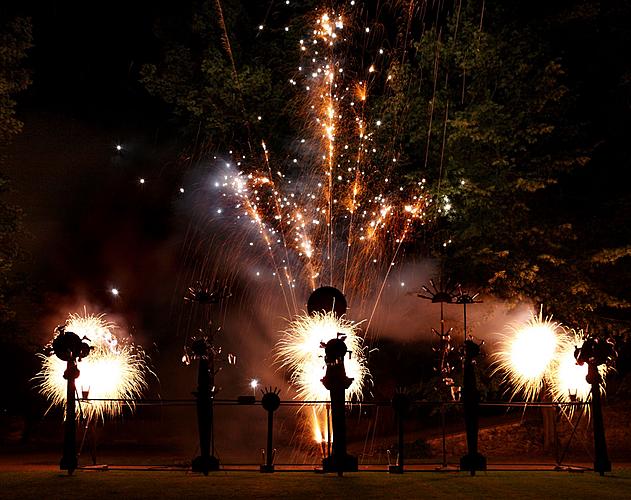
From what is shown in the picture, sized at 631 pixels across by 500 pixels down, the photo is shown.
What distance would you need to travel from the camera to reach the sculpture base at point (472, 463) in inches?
517

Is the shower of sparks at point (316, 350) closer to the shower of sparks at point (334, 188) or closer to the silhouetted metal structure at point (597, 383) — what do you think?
Result: the silhouetted metal structure at point (597, 383)

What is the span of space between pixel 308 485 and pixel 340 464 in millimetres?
1370

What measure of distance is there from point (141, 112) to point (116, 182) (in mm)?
3023

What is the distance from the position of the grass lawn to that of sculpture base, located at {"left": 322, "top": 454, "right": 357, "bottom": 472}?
0.15 metres

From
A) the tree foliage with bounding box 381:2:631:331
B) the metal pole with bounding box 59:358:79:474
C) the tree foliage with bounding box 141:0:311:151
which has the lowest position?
the metal pole with bounding box 59:358:79:474

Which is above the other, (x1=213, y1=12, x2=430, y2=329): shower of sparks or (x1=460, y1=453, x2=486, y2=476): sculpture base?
(x1=213, y1=12, x2=430, y2=329): shower of sparks

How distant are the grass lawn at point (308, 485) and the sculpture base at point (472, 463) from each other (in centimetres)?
15

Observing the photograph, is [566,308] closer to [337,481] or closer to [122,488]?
[337,481]

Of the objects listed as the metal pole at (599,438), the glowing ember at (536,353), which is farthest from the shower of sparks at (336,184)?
the metal pole at (599,438)

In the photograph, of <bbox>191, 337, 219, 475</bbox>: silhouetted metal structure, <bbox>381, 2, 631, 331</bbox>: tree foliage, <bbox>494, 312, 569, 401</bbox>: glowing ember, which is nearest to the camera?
<bbox>191, 337, 219, 475</bbox>: silhouetted metal structure

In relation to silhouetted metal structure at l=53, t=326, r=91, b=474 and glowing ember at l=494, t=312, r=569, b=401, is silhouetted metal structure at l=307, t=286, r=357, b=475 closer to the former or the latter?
silhouetted metal structure at l=53, t=326, r=91, b=474

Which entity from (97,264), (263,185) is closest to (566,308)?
(263,185)

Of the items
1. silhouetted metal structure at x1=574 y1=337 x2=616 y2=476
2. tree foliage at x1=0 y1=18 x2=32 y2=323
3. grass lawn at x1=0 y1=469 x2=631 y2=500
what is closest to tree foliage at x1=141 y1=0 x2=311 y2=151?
tree foliage at x1=0 y1=18 x2=32 y2=323

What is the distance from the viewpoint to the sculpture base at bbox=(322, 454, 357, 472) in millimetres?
12688
